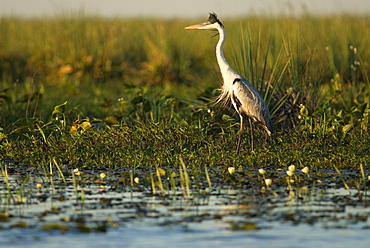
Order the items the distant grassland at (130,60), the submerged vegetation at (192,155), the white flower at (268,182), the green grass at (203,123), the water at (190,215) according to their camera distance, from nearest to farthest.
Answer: the water at (190,215) < the submerged vegetation at (192,155) < the white flower at (268,182) < the green grass at (203,123) < the distant grassland at (130,60)

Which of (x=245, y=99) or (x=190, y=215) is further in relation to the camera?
(x=245, y=99)

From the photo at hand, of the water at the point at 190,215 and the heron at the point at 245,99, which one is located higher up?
the heron at the point at 245,99

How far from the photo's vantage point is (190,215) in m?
4.39

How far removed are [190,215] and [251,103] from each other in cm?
303

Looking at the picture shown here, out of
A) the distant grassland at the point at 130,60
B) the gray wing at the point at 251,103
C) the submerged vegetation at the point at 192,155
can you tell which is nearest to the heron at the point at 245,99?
the gray wing at the point at 251,103

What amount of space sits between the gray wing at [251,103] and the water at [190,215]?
1.81m

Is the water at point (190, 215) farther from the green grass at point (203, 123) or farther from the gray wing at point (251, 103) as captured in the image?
the gray wing at point (251, 103)

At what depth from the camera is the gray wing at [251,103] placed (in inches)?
285

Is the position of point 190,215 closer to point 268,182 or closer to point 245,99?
point 268,182

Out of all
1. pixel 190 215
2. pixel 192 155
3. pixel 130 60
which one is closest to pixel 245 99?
pixel 192 155

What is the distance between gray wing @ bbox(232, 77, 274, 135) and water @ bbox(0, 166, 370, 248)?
1814 mm

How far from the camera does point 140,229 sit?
4.09 meters

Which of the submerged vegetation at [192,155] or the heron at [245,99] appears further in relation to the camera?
the heron at [245,99]

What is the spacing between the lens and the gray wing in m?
7.23
